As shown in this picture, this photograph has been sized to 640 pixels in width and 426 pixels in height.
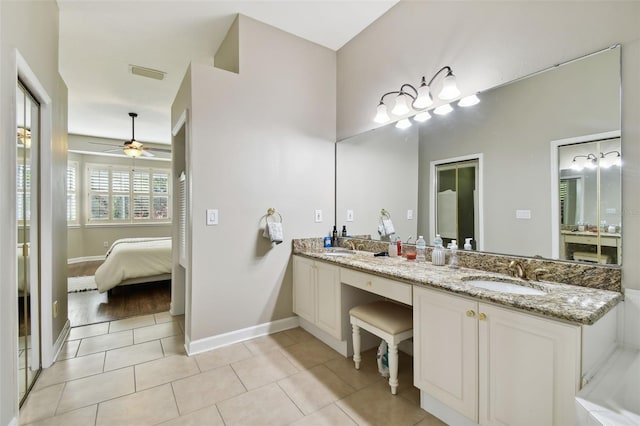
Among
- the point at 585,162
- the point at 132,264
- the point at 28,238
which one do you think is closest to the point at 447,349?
the point at 585,162

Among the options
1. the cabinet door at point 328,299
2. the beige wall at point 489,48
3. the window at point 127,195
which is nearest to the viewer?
the beige wall at point 489,48

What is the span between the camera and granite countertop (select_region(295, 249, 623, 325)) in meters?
1.14

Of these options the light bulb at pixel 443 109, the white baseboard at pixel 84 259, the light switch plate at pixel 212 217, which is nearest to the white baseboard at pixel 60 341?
the light switch plate at pixel 212 217

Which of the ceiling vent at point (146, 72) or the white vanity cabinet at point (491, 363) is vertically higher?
the ceiling vent at point (146, 72)

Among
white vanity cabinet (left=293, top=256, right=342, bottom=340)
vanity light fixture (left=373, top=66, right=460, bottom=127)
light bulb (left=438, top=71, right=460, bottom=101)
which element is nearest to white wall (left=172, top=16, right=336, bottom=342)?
white vanity cabinet (left=293, top=256, right=342, bottom=340)

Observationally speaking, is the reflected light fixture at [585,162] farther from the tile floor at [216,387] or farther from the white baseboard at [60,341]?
the white baseboard at [60,341]

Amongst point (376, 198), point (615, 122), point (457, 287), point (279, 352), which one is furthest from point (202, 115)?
point (615, 122)

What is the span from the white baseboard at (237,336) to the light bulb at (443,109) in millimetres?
2293

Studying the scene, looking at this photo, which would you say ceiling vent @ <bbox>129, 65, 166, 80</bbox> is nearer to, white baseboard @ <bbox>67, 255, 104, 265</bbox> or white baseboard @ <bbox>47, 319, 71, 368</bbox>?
white baseboard @ <bbox>47, 319, 71, 368</bbox>

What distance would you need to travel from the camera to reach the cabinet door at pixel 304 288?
2633 mm

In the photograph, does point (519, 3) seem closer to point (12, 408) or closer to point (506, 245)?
point (506, 245)

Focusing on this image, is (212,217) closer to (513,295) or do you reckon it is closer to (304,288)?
(304,288)

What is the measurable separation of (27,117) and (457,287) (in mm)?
2792

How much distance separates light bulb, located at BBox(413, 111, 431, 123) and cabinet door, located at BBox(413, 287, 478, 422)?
54.3 inches
